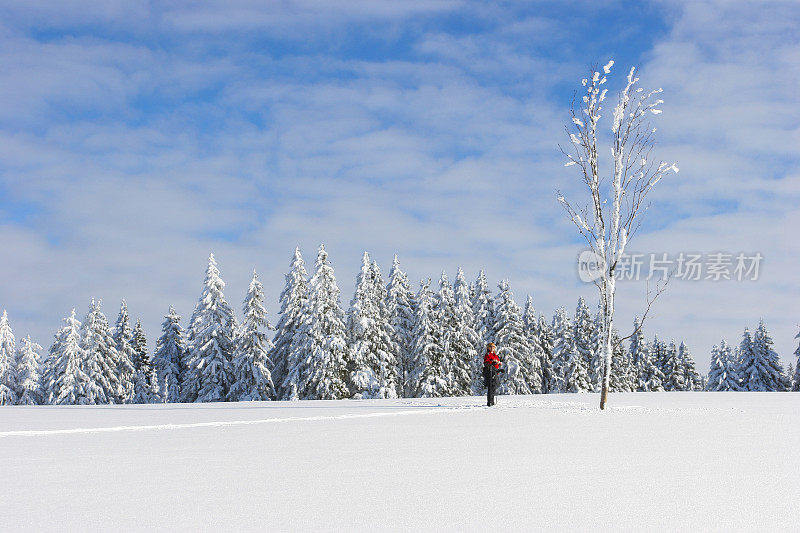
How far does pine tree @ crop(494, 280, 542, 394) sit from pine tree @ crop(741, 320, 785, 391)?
21091mm

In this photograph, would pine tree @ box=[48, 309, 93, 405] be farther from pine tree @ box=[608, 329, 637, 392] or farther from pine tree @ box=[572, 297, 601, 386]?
pine tree @ box=[608, 329, 637, 392]

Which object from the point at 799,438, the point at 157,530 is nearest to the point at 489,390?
the point at 799,438

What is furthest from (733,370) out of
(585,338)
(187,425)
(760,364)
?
(187,425)

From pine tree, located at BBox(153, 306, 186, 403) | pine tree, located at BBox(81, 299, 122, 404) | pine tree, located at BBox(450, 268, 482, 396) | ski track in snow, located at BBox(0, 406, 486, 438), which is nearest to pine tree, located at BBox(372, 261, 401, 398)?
pine tree, located at BBox(450, 268, 482, 396)

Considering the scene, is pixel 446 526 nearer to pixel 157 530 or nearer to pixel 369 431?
pixel 157 530

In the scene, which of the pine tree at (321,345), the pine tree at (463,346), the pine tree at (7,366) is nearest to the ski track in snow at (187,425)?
the pine tree at (321,345)

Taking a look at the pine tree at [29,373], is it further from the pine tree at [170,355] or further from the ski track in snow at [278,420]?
the ski track in snow at [278,420]

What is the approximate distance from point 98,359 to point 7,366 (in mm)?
11057

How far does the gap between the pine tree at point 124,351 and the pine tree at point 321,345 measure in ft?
75.8

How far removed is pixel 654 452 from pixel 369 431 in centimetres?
508

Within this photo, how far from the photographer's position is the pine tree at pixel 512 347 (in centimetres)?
5625

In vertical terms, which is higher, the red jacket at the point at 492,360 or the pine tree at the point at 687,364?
the red jacket at the point at 492,360

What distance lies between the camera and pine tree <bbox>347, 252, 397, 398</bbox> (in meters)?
44.8

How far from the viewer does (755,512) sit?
5.11m
